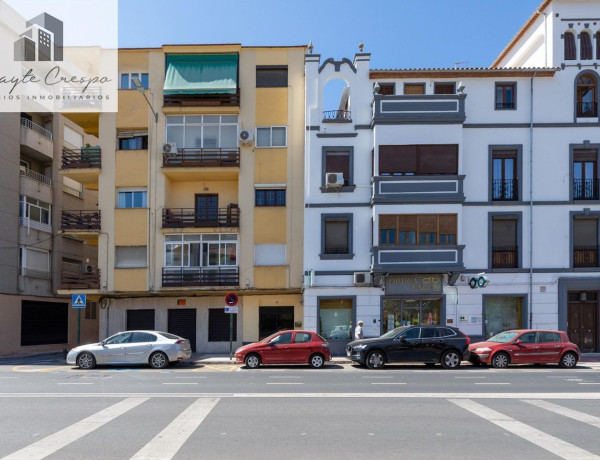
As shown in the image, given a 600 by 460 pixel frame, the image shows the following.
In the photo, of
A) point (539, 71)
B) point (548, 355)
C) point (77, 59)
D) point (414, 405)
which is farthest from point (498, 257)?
point (77, 59)

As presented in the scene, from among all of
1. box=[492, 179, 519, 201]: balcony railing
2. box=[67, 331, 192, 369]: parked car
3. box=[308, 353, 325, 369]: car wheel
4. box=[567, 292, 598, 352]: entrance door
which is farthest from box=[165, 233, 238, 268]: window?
box=[567, 292, 598, 352]: entrance door

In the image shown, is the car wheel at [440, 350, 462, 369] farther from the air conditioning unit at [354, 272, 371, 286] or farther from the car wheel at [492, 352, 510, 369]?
the air conditioning unit at [354, 272, 371, 286]

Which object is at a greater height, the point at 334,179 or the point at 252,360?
the point at 334,179

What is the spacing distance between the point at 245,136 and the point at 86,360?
37.8ft

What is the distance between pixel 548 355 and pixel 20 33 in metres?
28.3

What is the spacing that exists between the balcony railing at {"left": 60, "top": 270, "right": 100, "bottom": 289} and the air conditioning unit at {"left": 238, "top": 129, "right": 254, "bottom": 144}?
8.92 meters

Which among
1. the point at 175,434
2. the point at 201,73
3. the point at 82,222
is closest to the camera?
the point at 175,434

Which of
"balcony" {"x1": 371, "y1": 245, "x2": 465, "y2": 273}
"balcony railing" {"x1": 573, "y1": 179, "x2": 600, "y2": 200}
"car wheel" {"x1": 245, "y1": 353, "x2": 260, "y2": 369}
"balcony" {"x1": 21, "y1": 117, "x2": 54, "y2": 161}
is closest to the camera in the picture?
"car wheel" {"x1": 245, "y1": 353, "x2": 260, "y2": 369}

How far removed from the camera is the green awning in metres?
23.5

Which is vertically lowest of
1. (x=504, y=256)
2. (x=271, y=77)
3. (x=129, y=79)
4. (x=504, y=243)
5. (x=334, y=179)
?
(x=504, y=256)

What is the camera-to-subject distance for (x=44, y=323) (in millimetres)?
28156

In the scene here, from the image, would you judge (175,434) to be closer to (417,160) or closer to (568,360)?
(568,360)

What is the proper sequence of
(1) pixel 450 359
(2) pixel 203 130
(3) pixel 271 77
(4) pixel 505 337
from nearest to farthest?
(1) pixel 450 359 → (4) pixel 505 337 → (3) pixel 271 77 → (2) pixel 203 130

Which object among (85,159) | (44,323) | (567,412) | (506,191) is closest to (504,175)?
(506,191)
